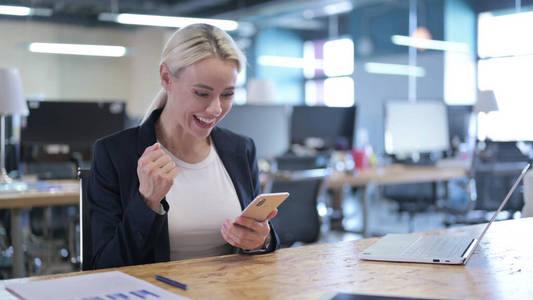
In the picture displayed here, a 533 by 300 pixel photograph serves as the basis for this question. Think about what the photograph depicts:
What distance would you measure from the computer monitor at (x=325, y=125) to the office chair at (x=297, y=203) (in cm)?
112

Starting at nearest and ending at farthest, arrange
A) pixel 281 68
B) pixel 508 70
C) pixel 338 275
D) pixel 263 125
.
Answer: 1. pixel 338 275
2. pixel 263 125
3. pixel 508 70
4. pixel 281 68

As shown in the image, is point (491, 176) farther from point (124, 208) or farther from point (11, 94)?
point (124, 208)

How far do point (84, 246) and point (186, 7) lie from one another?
9.64 metres

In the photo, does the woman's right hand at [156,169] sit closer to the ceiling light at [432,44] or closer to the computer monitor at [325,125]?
the computer monitor at [325,125]

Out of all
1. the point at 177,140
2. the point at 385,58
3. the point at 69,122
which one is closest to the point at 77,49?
the point at 385,58

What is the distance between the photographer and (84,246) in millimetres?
1648

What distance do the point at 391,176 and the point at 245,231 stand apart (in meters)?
3.07

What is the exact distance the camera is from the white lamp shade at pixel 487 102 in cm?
470

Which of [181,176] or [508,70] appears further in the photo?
[508,70]

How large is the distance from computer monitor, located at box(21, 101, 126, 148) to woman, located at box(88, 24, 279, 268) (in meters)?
2.20

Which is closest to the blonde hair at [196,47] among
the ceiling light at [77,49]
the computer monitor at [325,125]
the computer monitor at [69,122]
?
the computer monitor at [69,122]

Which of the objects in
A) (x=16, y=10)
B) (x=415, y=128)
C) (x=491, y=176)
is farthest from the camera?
(x=16, y=10)

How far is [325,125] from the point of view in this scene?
5.00 m

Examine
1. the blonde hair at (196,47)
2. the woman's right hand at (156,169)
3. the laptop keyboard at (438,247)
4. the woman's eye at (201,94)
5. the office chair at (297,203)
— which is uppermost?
the blonde hair at (196,47)
